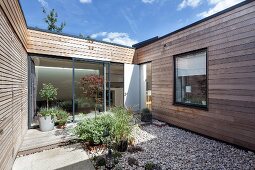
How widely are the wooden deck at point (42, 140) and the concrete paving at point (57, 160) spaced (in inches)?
6.2

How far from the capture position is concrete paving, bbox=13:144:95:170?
2.73 meters

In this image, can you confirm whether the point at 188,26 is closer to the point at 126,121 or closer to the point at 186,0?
the point at 186,0

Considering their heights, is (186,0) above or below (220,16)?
above

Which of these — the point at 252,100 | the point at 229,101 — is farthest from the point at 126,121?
the point at 252,100

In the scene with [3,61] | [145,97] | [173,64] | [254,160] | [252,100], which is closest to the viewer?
[3,61]

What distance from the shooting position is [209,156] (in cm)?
308

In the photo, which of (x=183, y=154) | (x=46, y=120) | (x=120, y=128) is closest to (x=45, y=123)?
(x=46, y=120)

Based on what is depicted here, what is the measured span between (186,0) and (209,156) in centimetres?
530

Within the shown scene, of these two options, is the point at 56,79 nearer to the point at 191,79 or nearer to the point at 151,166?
the point at 191,79

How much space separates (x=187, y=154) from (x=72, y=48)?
15.2 feet

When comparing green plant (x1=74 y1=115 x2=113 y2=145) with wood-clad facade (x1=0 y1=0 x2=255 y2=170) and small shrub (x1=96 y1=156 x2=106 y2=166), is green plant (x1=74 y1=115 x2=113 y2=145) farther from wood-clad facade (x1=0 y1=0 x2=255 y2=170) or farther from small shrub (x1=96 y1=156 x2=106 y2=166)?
wood-clad facade (x1=0 y1=0 x2=255 y2=170)

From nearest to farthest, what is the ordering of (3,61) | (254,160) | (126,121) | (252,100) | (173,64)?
(3,61)
(254,160)
(252,100)
(126,121)
(173,64)

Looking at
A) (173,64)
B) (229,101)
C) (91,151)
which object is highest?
(173,64)

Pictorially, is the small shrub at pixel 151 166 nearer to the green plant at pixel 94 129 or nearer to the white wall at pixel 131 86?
the green plant at pixel 94 129
